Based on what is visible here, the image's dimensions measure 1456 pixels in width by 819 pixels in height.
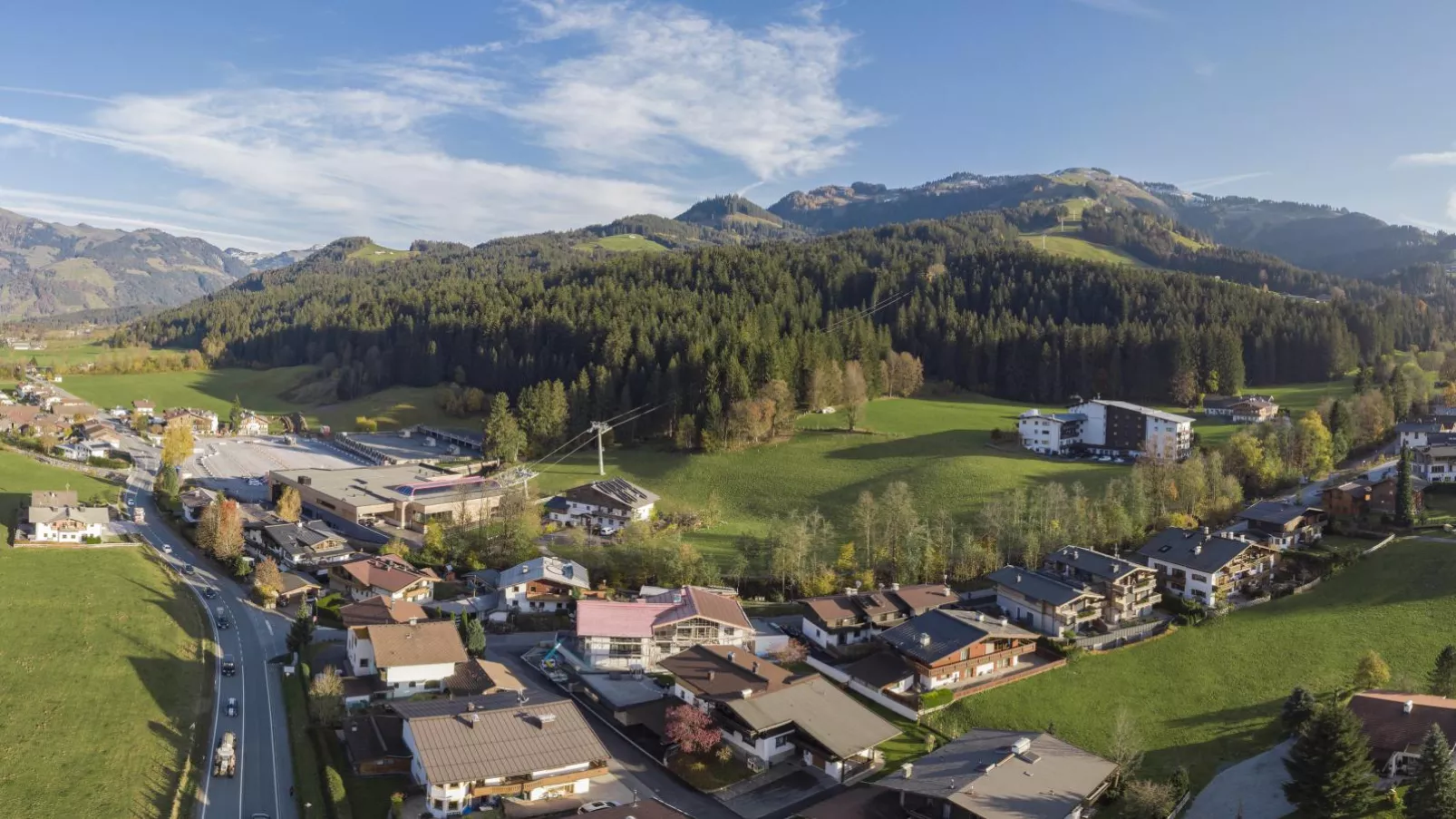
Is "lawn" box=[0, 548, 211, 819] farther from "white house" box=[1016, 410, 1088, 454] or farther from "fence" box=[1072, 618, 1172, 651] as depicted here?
"white house" box=[1016, 410, 1088, 454]

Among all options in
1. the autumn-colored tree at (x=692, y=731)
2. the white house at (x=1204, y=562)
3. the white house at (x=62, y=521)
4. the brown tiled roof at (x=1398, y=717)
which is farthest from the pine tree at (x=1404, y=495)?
the white house at (x=62, y=521)

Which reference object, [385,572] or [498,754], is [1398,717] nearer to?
[498,754]

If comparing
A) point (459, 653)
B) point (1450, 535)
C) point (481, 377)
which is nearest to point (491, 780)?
point (459, 653)

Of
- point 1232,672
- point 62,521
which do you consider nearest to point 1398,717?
point 1232,672

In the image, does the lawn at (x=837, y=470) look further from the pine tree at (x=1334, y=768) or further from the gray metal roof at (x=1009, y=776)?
the pine tree at (x=1334, y=768)

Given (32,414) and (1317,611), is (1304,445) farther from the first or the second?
(32,414)

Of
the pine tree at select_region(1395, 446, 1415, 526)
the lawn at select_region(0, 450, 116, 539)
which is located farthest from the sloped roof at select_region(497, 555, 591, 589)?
the pine tree at select_region(1395, 446, 1415, 526)
